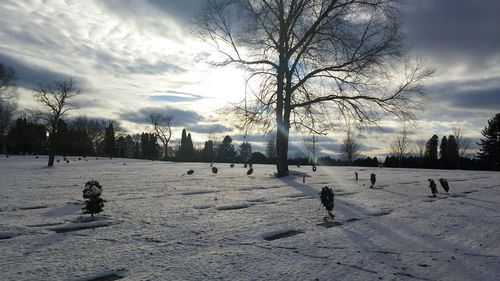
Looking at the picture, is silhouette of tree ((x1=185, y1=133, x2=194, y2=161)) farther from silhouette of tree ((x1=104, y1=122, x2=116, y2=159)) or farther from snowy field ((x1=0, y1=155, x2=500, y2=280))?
snowy field ((x1=0, y1=155, x2=500, y2=280))

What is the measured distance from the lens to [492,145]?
58500mm

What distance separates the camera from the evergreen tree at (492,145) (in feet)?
190

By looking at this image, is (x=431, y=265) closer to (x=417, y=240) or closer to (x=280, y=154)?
(x=417, y=240)

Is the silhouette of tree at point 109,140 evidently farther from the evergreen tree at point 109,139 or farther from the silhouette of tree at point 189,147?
the silhouette of tree at point 189,147

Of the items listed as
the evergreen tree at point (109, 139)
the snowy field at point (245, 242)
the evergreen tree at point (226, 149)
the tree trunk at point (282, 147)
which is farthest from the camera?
the evergreen tree at point (109, 139)

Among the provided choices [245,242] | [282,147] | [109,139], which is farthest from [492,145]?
[109,139]

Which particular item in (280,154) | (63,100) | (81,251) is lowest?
(81,251)

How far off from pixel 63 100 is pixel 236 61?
23490mm

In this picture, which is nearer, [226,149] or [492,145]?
[492,145]

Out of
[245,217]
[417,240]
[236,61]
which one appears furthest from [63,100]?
[417,240]

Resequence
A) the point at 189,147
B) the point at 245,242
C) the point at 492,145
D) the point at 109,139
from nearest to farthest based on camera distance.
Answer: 1. the point at 245,242
2. the point at 492,145
3. the point at 109,139
4. the point at 189,147

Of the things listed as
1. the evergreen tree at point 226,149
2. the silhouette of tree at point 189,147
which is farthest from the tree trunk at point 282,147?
the silhouette of tree at point 189,147

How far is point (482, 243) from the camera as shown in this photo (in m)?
6.48

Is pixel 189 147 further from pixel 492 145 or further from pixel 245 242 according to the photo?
pixel 245 242
